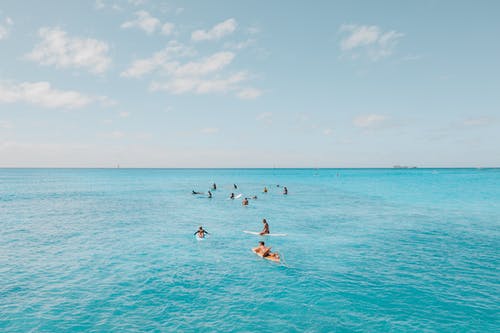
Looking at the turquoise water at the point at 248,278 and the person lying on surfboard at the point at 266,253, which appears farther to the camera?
the person lying on surfboard at the point at 266,253

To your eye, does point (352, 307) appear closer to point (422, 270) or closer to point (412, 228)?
point (422, 270)

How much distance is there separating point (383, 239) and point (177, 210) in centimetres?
3781

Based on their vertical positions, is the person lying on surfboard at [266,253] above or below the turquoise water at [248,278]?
above

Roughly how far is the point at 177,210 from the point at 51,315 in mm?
41275

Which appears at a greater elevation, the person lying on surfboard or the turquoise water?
the person lying on surfboard

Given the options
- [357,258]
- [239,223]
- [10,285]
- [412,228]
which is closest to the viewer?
[10,285]

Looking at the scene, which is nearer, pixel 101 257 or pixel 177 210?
pixel 101 257

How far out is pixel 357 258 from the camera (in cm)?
2712

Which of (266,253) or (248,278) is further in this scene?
(266,253)

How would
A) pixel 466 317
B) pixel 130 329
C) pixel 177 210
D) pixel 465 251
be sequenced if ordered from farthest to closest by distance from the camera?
pixel 177 210
pixel 465 251
pixel 466 317
pixel 130 329

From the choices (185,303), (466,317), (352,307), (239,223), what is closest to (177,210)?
(239,223)

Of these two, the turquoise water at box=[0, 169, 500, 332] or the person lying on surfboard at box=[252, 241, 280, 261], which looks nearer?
the turquoise water at box=[0, 169, 500, 332]

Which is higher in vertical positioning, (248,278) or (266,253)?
(266,253)

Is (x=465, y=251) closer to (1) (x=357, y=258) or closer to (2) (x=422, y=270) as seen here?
(2) (x=422, y=270)
